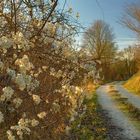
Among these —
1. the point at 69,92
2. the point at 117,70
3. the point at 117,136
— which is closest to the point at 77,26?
the point at 69,92

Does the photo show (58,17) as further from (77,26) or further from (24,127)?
(24,127)

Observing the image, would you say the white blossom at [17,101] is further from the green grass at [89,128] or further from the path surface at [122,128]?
the path surface at [122,128]

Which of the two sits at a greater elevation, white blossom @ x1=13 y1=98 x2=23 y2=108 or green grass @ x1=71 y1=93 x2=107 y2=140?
white blossom @ x1=13 y1=98 x2=23 y2=108

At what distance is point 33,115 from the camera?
5191mm

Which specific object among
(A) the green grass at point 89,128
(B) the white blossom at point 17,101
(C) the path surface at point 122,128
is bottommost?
(C) the path surface at point 122,128

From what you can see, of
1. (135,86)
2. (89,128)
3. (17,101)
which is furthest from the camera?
(135,86)

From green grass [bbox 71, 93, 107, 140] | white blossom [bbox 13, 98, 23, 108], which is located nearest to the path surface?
green grass [bbox 71, 93, 107, 140]

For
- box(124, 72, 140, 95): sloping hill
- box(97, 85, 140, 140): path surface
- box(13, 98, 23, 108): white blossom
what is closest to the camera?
box(13, 98, 23, 108): white blossom

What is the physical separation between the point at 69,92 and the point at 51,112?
→ 1.70ft

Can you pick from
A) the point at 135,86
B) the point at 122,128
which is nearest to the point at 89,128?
the point at 122,128

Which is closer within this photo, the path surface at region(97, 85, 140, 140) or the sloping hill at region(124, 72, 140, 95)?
the path surface at region(97, 85, 140, 140)

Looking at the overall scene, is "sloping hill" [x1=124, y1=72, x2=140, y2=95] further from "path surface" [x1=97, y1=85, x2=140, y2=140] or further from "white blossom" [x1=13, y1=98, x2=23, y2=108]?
"white blossom" [x1=13, y1=98, x2=23, y2=108]

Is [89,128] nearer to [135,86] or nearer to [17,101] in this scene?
[17,101]

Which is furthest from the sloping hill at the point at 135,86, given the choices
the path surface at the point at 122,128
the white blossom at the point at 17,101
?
the white blossom at the point at 17,101
